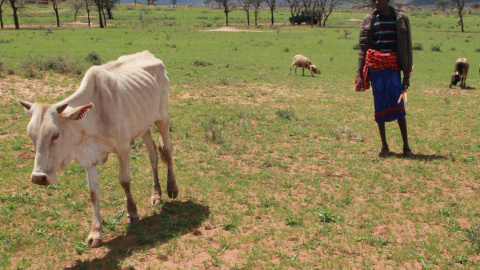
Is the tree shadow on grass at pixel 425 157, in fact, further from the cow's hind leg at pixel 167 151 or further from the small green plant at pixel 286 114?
the cow's hind leg at pixel 167 151

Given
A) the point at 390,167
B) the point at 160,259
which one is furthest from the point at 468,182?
the point at 160,259

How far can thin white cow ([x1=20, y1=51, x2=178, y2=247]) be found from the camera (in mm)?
3510

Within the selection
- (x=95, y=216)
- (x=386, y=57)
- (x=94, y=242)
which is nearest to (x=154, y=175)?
(x=95, y=216)

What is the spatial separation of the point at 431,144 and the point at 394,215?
342cm

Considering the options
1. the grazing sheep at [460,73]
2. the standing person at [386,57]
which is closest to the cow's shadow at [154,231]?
the standing person at [386,57]

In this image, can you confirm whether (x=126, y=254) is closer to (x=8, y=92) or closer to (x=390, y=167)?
(x=390, y=167)

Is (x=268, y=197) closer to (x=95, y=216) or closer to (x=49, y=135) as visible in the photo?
(x=95, y=216)

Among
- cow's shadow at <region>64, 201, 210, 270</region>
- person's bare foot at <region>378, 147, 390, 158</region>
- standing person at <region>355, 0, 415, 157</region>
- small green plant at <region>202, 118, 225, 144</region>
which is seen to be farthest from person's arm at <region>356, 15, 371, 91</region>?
cow's shadow at <region>64, 201, 210, 270</region>

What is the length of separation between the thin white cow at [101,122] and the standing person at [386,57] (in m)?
3.56

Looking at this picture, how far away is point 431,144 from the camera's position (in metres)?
7.64

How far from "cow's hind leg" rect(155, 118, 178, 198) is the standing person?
3521 millimetres

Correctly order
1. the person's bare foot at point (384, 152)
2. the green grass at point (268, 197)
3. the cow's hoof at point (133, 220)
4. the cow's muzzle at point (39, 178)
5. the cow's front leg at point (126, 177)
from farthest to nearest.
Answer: the person's bare foot at point (384, 152) → the cow's hoof at point (133, 220) → the cow's front leg at point (126, 177) → the green grass at point (268, 197) → the cow's muzzle at point (39, 178)

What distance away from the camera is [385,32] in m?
6.54

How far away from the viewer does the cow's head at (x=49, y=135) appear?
3451 millimetres
